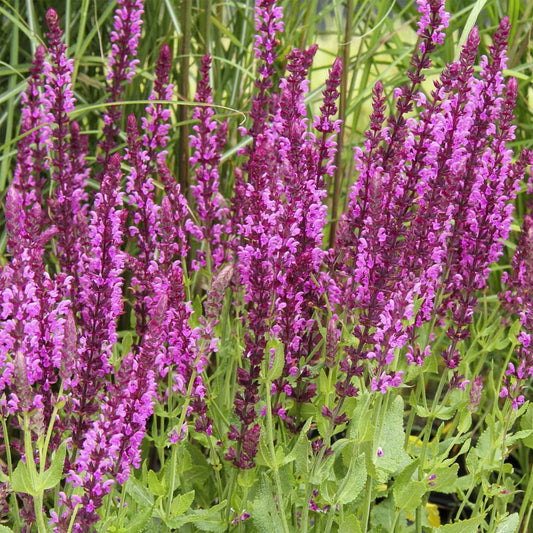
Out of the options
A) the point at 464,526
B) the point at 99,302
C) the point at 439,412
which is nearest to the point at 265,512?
the point at 464,526

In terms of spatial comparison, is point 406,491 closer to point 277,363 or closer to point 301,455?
point 301,455

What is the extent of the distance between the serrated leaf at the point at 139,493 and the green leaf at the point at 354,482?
0.54 m

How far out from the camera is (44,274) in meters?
2.01

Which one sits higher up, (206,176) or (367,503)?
(206,176)

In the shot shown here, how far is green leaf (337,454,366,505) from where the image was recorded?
89.3 inches

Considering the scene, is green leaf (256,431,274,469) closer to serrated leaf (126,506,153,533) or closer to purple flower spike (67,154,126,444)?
serrated leaf (126,506,153,533)

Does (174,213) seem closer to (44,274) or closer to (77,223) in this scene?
(77,223)

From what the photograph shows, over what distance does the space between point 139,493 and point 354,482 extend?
0.60 m

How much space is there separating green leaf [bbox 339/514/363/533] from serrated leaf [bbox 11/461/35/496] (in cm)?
80

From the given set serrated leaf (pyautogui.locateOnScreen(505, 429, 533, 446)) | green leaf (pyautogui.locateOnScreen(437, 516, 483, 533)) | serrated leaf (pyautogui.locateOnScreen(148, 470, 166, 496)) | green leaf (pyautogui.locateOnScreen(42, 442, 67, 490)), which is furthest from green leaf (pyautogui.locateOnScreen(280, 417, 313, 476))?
serrated leaf (pyautogui.locateOnScreen(505, 429, 533, 446))

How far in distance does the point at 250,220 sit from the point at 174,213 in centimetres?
69

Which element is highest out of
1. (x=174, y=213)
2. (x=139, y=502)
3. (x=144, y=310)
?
(x=174, y=213)

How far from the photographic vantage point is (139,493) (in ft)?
8.09

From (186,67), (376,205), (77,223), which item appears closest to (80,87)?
(186,67)
